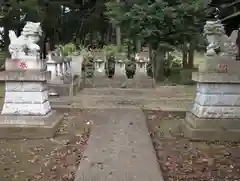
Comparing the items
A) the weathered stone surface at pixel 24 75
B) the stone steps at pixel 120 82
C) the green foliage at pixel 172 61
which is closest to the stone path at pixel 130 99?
the stone steps at pixel 120 82

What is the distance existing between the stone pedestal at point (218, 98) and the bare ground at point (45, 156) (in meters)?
1.94

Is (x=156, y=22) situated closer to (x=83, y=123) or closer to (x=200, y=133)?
(x=83, y=123)

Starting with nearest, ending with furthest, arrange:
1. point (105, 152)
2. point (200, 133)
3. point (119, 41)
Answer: point (105, 152) < point (200, 133) < point (119, 41)

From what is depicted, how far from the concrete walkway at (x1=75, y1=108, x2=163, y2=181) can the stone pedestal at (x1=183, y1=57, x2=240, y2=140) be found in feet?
3.31

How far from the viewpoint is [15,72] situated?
6.20m

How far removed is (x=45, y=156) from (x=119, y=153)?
3.61 ft

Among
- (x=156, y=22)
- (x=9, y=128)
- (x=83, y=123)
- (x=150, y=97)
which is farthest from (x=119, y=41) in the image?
(x=9, y=128)

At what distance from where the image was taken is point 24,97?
629 cm

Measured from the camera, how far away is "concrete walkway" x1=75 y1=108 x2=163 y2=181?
154 inches

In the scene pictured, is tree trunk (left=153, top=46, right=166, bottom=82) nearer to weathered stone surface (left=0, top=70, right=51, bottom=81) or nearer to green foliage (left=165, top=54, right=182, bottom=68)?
green foliage (left=165, top=54, right=182, bottom=68)

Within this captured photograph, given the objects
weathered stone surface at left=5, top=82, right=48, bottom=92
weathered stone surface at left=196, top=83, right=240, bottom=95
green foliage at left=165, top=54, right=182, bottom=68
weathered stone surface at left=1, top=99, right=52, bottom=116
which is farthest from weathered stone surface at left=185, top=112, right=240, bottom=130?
green foliage at left=165, top=54, right=182, bottom=68

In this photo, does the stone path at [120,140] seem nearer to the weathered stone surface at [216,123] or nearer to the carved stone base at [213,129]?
the carved stone base at [213,129]

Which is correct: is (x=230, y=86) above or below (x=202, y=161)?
above

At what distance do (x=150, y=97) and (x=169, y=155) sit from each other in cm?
620
